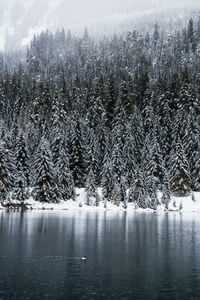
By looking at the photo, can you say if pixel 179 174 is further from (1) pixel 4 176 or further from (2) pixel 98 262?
(2) pixel 98 262

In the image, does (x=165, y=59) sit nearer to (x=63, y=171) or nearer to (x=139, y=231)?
(x=63, y=171)

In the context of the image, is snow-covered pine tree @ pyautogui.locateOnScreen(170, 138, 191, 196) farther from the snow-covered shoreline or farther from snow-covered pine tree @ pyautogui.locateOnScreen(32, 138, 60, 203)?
snow-covered pine tree @ pyautogui.locateOnScreen(32, 138, 60, 203)

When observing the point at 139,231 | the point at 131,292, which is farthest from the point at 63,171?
the point at 131,292

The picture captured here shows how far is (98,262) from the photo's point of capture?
98.8ft

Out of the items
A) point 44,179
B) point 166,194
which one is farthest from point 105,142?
point 44,179

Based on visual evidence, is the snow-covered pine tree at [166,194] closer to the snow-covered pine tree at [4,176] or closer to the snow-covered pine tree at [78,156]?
the snow-covered pine tree at [78,156]

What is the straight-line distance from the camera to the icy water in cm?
2225

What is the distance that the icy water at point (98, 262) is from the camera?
22.2 m

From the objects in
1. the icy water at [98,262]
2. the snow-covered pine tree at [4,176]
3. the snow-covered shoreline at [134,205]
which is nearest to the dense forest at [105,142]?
the snow-covered pine tree at [4,176]

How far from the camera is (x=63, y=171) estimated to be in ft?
270

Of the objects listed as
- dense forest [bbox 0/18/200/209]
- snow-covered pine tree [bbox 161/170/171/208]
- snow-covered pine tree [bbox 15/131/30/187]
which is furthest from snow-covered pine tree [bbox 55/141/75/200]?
snow-covered pine tree [bbox 161/170/171/208]

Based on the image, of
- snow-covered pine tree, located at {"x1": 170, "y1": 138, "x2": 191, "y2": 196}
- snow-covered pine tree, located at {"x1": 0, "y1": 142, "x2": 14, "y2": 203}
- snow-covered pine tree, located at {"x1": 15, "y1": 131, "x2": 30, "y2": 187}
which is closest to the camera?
snow-covered pine tree, located at {"x1": 0, "y1": 142, "x2": 14, "y2": 203}

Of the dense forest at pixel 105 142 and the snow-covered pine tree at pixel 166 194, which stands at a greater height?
the dense forest at pixel 105 142

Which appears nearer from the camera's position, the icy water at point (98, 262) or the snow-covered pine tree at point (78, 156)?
the icy water at point (98, 262)
